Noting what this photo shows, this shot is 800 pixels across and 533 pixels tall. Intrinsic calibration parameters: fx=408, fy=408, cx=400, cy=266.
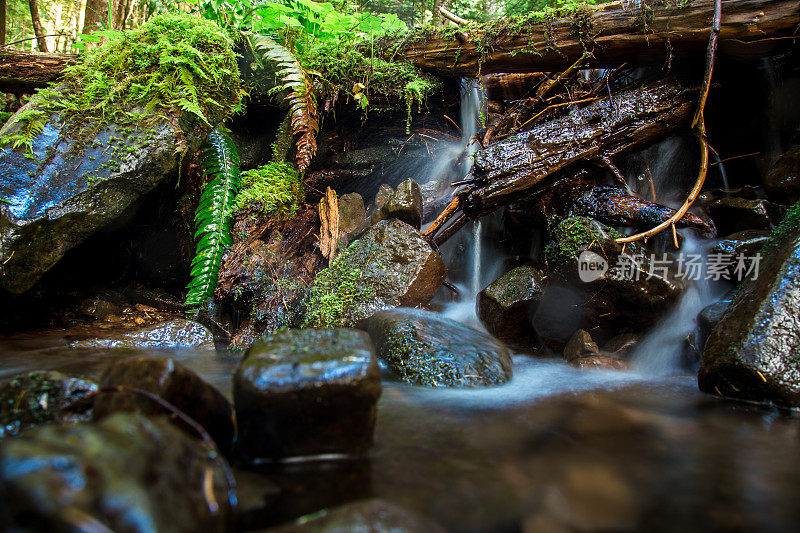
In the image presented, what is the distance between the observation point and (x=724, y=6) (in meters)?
3.96

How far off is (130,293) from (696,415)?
5.57m

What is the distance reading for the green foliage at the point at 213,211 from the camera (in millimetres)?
4219

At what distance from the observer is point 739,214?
13.9 feet

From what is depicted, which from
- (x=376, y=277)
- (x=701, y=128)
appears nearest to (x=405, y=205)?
(x=376, y=277)

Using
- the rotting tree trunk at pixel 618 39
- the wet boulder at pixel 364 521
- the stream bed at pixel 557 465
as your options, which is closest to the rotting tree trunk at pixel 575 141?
the rotting tree trunk at pixel 618 39

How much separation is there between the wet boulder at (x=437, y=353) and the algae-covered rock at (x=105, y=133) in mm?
2721

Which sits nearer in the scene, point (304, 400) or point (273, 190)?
point (304, 400)

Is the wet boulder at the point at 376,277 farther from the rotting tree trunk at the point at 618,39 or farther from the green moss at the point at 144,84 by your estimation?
the rotting tree trunk at the point at 618,39

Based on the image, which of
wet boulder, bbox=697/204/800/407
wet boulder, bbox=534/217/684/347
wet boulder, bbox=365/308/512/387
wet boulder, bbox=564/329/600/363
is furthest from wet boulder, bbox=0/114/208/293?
wet boulder, bbox=697/204/800/407

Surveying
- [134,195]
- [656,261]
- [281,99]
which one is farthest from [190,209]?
[656,261]

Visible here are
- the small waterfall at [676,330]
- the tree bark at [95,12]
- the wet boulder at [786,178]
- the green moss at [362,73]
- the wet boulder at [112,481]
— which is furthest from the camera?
the tree bark at [95,12]

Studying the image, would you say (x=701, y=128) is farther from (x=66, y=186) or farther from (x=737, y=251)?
(x=66, y=186)

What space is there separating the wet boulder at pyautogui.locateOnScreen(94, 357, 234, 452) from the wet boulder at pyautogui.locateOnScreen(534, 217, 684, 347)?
3341 mm

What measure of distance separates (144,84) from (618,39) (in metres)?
4.95
